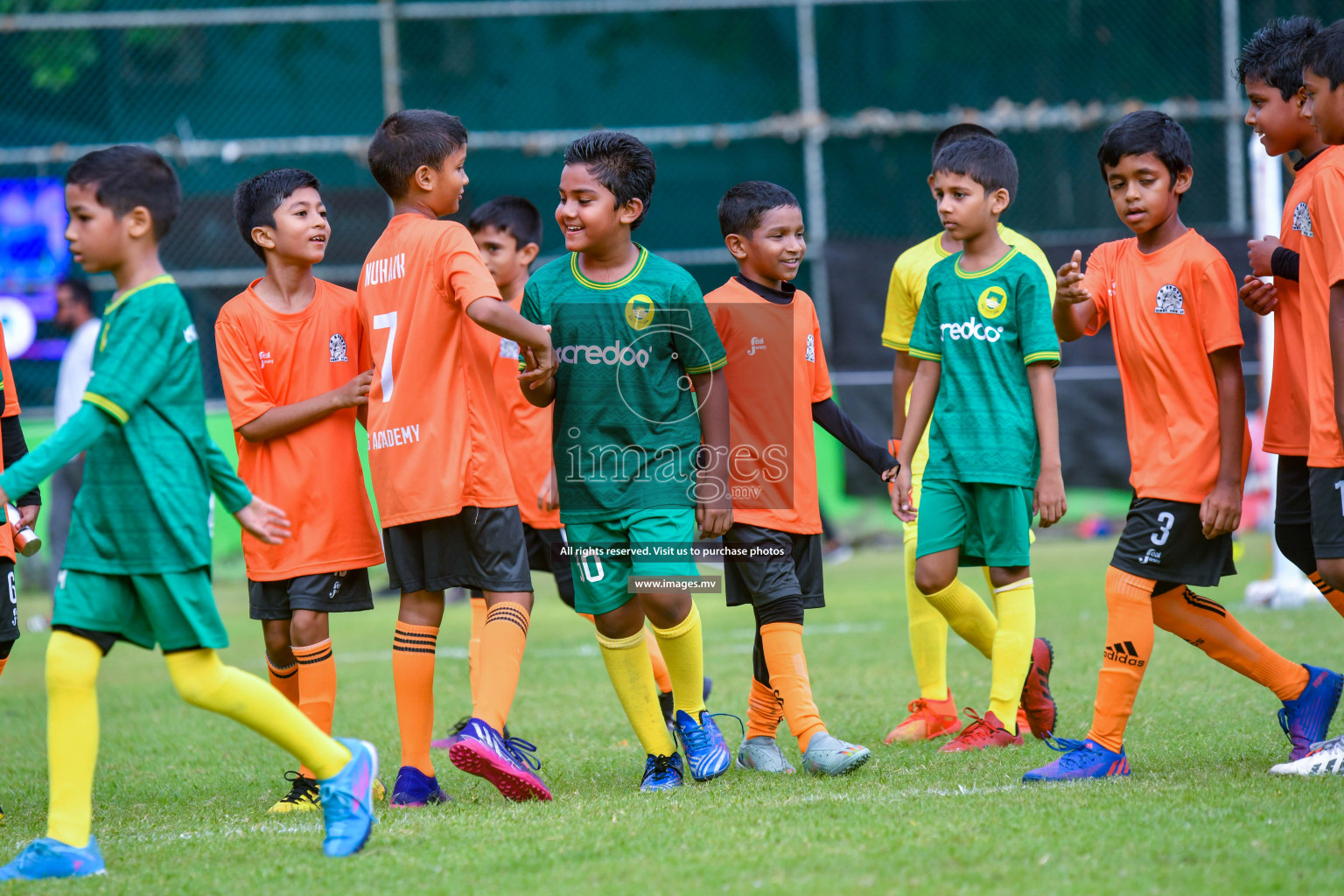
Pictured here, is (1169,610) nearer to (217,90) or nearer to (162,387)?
(162,387)

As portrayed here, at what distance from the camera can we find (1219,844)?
9.88ft

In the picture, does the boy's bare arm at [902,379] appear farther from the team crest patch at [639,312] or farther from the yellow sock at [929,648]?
the team crest patch at [639,312]

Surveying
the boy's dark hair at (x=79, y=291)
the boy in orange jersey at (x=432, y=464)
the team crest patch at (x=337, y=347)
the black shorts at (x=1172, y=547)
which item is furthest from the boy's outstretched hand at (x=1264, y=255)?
the boy's dark hair at (x=79, y=291)

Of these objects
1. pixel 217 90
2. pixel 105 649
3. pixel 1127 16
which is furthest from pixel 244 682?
pixel 1127 16

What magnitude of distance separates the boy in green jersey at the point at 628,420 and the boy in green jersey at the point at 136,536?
1035 mm

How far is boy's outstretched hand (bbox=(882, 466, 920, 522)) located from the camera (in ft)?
15.1

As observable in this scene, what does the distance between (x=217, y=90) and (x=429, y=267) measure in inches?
437

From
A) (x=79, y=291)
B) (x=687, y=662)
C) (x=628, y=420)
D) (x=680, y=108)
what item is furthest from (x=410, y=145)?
(x=680, y=108)

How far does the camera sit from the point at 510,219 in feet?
19.0

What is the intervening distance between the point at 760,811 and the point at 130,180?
7.68 ft

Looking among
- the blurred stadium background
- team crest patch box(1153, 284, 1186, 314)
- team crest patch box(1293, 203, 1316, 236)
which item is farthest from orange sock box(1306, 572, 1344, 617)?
the blurred stadium background

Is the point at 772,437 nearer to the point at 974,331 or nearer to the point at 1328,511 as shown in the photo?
the point at 974,331

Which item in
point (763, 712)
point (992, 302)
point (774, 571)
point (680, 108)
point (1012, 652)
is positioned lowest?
point (763, 712)

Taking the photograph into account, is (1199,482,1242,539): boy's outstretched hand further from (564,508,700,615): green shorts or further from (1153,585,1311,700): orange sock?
(564,508,700,615): green shorts
